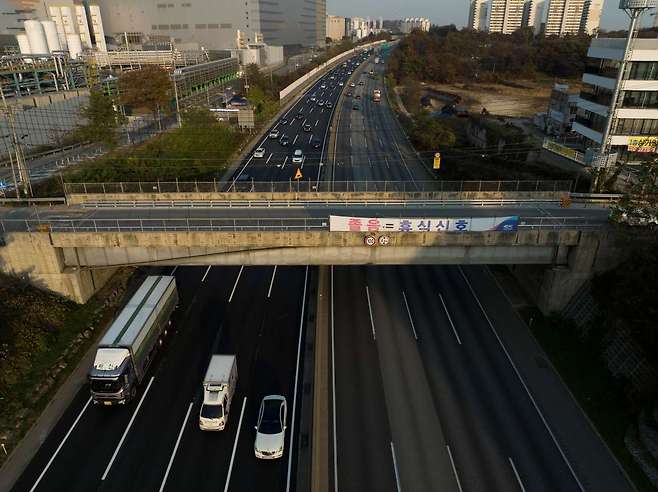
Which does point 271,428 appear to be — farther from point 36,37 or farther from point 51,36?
point 51,36

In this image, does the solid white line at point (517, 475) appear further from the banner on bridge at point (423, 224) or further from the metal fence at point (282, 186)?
the metal fence at point (282, 186)

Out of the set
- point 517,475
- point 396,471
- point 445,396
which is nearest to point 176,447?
point 396,471

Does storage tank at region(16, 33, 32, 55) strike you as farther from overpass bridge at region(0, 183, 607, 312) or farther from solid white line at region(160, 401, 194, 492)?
solid white line at region(160, 401, 194, 492)

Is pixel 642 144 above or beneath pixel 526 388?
above

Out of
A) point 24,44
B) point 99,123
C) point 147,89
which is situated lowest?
point 99,123

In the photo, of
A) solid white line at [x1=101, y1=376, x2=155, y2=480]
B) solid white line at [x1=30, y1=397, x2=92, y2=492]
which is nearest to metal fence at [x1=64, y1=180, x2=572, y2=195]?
solid white line at [x1=101, y1=376, x2=155, y2=480]

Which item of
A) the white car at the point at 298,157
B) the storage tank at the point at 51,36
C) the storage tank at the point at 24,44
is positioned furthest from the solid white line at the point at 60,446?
the storage tank at the point at 51,36

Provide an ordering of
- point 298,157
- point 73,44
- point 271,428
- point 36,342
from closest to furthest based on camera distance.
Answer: point 271,428, point 36,342, point 298,157, point 73,44
